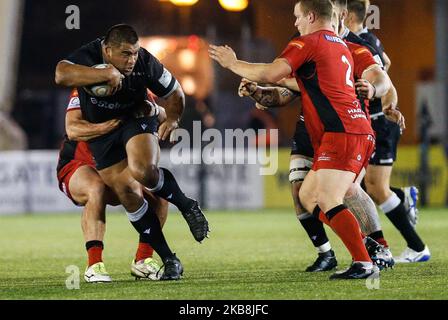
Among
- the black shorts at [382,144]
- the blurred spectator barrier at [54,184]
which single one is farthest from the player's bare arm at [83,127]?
the blurred spectator barrier at [54,184]

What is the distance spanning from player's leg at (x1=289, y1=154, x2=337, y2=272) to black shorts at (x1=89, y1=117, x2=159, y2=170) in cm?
123

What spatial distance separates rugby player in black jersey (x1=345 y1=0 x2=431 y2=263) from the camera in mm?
9500

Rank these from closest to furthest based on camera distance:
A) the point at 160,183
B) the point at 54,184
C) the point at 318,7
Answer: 1. the point at 318,7
2. the point at 160,183
3. the point at 54,184

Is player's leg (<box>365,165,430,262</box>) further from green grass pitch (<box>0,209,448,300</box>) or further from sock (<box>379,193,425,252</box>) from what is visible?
green grass pitch (<box>0,209,448,300</box>)

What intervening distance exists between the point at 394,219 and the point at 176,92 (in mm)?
2502

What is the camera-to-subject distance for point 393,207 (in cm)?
966

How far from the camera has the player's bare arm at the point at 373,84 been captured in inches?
302

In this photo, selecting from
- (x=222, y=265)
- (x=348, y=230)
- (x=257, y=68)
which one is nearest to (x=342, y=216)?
(x=348, y=230)

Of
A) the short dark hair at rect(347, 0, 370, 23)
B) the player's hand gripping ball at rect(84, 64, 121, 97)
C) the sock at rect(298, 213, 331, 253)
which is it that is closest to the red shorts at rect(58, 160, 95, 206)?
the player's hand gripping ball at rect(84, 64, 121, 97)

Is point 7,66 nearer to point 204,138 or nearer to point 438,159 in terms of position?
point 204,138

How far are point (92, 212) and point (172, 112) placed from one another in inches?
40.0

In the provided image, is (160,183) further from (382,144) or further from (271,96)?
(382,144)

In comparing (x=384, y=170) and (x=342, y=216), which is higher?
(x=384, y=170)

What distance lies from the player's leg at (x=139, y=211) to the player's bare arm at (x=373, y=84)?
1854 mm
